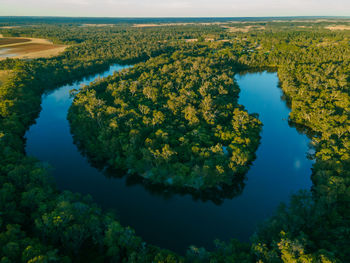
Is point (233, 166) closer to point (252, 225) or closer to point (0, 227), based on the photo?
point (252, 225)

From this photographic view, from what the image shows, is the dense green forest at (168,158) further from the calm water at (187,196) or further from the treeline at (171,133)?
the calm water at (187,196)

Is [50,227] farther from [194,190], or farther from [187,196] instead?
[194,190]

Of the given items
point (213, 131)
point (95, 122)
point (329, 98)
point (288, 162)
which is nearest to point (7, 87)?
point (95, 122)

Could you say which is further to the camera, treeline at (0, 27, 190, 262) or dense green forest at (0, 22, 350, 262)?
dense green forest at (0, 22, 350, 262)

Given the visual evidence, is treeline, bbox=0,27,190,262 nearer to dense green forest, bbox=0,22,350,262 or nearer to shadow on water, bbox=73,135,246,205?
dense green forest, bbox=0,22,350,262

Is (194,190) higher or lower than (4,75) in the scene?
lower

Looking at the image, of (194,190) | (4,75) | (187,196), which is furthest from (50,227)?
(4,75)

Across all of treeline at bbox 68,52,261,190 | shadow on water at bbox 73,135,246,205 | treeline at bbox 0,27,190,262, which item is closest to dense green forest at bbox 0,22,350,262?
treeline at bbox 0,27,190,262

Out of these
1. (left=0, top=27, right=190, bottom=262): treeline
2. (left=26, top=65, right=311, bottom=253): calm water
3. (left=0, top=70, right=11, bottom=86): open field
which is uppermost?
(left=0, top=70, right=11, bottom=86): open field
